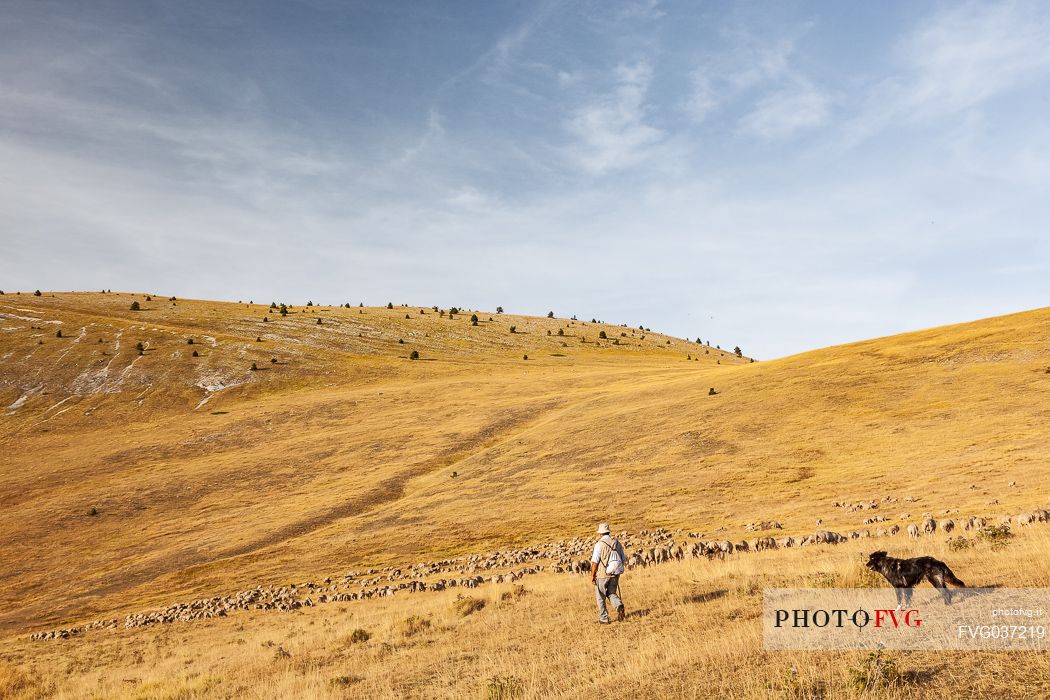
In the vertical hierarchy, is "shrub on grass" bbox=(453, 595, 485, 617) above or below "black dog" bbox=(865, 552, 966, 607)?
below

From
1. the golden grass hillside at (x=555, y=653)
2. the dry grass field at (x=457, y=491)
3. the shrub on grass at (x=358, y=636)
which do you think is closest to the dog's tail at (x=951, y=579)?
the golden grass hillside at (x=555, y=653)

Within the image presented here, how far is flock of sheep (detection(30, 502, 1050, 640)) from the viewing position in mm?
21062

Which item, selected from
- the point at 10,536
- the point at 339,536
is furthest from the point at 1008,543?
the point at 10,536

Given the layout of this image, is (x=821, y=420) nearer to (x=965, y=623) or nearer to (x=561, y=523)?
(x=561, y=523)

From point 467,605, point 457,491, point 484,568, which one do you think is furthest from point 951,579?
point 457,491

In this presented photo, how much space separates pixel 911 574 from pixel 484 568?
1824 cm

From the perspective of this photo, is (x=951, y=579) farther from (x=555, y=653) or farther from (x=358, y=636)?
(x=358, y=636)

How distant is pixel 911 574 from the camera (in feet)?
38.6

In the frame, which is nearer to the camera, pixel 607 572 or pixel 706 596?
pixel 607 572

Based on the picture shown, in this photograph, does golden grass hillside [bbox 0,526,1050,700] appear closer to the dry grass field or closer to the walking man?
the dry grass field

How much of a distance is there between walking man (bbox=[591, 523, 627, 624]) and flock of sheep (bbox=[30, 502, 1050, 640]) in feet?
24.6

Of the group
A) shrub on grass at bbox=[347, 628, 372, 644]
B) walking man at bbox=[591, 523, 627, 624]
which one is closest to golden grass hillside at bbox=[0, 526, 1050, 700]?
shrub on grass at bbox=[347, 628, 372, 644]

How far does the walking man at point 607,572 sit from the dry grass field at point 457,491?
491 mm

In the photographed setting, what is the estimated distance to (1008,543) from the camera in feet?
50.7
